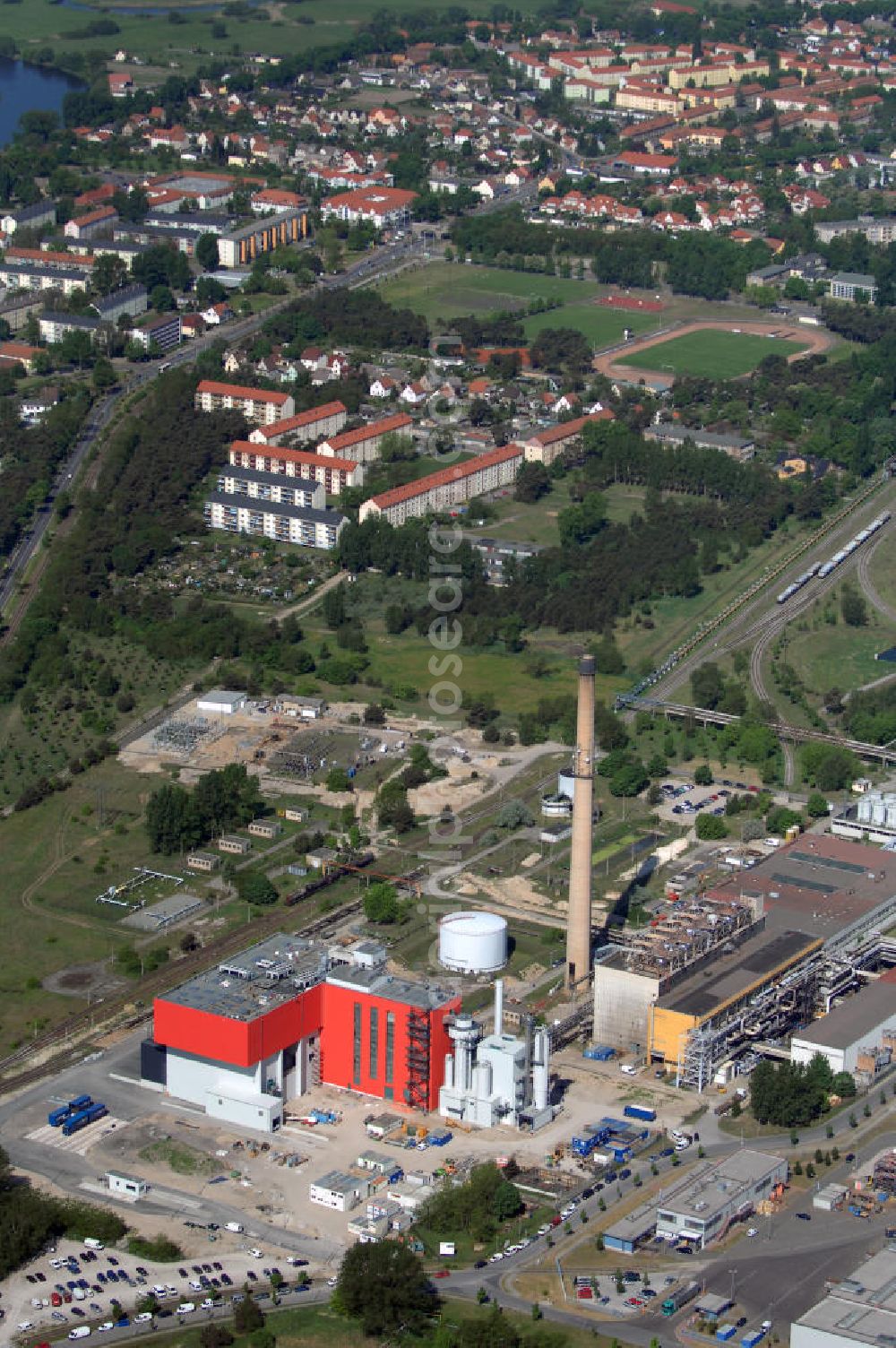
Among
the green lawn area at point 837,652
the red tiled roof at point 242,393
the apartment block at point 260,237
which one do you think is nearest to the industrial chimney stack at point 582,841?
the green lawn area at point 837,652

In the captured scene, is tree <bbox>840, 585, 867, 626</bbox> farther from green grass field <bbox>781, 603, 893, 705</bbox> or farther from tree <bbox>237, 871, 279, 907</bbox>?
tree <bbox>237, 871, 279, 907</bbox>

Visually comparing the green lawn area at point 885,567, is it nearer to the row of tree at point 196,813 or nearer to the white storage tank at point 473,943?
the row of tree at point 196,813

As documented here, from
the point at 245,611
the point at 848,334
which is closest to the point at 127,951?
the point at 245,611

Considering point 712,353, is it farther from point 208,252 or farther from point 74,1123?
point 74,1123

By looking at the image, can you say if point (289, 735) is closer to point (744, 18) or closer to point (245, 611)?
point (245, 611)

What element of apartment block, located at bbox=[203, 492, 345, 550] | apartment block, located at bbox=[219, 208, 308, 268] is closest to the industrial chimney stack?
apartment block, located at bbox=[203, 492, 345, 550]

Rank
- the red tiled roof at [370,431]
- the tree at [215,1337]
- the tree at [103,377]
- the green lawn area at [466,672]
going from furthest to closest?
the tree at [103,377], the red tiled roof at [370,431], the green lawn area at [466,672], the tree at [215,1337]

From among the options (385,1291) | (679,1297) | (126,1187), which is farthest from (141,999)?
(679,1297)
